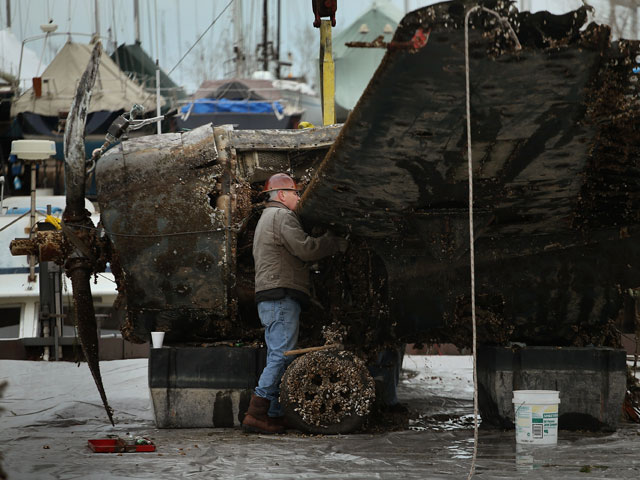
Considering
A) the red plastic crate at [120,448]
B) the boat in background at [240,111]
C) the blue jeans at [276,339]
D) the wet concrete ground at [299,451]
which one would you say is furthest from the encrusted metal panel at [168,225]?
the boat in background at [240,111]

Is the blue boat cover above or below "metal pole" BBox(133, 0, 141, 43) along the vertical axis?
below

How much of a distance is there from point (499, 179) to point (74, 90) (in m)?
16.2

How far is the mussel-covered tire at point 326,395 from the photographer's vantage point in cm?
644

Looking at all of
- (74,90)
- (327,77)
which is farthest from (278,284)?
(74,90)

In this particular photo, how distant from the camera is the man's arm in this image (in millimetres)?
6570

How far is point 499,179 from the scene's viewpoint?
5.21 m

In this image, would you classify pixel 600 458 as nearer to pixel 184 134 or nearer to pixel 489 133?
pixel 489 133

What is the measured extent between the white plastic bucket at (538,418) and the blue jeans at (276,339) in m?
1.73

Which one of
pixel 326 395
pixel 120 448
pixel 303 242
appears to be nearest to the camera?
pixel 120 448

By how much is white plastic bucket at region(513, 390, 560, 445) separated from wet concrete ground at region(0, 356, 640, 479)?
0.38 ft

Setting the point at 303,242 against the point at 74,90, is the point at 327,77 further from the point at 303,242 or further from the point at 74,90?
the point at 74,90

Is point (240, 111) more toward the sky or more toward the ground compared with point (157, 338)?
more toward the sky

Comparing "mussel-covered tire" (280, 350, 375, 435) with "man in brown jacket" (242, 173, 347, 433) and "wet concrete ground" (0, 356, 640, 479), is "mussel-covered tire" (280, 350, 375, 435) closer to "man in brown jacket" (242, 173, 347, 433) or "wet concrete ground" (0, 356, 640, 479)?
"wet concrete ground" (0, 356, 640, 479)

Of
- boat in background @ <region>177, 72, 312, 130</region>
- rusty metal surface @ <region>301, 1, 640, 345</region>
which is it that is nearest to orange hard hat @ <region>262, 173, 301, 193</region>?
rusty metal surface @ <region>301, 1, 640, 345</region>
